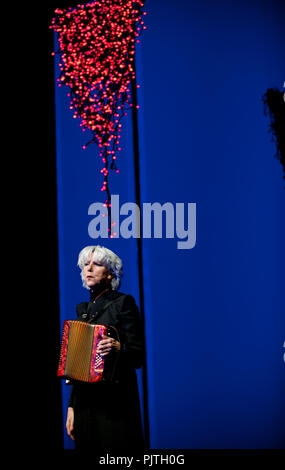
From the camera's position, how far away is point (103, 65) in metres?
3.82

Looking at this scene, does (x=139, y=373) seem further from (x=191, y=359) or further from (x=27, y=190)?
(x=27, y=190)

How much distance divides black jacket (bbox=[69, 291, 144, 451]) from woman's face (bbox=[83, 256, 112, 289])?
Answer: 0.48 feet

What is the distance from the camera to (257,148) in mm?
3516

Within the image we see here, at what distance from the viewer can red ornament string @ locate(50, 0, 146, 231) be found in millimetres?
3770

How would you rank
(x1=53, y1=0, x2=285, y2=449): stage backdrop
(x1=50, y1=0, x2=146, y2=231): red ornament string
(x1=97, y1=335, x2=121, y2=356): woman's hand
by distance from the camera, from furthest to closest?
(x1=50, y1=0, x2=146, y2=231): red ornament string
(x1=53, y1=0, x2=285, y2=449): stage backdrop
(x1=97, y1=335, x2=121, y2=356): woman's hand

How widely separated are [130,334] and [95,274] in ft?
1.37

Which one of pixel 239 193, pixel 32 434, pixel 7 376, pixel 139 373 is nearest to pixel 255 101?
pixel 239 193

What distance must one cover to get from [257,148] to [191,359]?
5.58 ft

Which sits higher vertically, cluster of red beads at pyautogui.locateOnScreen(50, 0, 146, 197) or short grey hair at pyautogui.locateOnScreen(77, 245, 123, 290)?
cluster of red beads at pyautogui.locateOnScreen(50, 0, 146, 197)

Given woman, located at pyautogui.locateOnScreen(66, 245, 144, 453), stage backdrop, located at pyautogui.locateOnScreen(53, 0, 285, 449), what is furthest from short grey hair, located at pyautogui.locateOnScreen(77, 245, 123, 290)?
stage backdrop, located at pyautogui.locateOnScreen(53, 0, 285, 449)

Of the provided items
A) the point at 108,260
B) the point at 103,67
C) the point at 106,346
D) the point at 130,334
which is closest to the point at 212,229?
the point at 108,260

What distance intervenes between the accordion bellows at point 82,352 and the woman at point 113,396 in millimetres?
51

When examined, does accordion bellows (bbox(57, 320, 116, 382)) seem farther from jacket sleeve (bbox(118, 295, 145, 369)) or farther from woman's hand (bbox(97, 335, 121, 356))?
jacket sleeve (bbox(118, 295, 145, 369))

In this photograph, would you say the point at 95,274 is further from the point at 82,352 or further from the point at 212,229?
the point at 212,229
